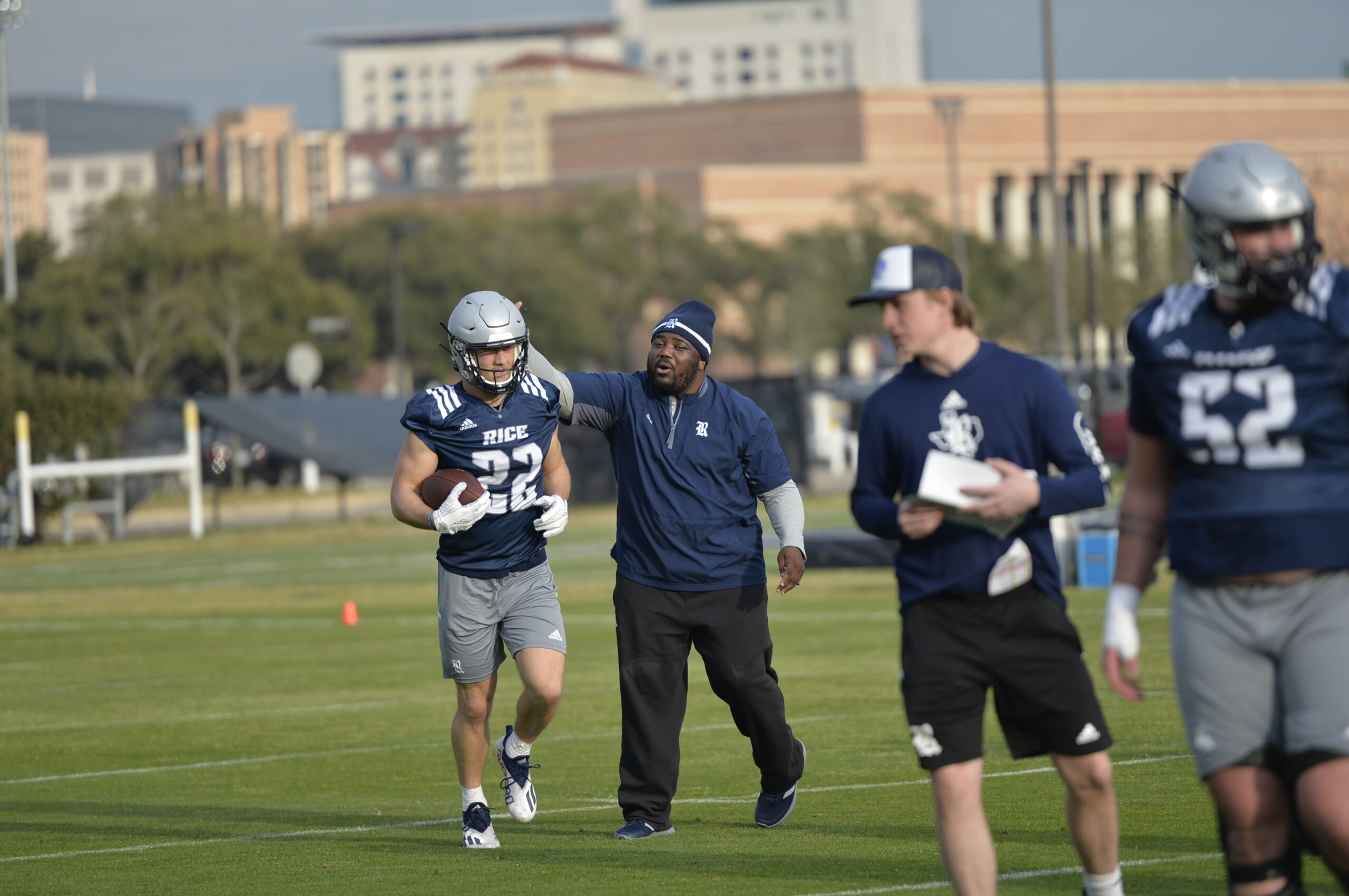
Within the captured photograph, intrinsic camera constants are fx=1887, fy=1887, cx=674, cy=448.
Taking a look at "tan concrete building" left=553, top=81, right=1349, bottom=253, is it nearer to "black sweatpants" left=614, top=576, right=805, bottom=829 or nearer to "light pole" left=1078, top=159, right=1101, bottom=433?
"light pole" left=1078, top=159, right=1101, bottom=433

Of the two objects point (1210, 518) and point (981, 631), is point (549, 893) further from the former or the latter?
point (1210, 518)

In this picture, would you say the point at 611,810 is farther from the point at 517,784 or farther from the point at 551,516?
the point at 551,516

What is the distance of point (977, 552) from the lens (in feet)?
19.0

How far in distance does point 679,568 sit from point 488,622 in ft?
2.89

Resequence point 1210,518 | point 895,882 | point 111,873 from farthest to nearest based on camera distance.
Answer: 1. point 111,873
2. point 895,882
3. point 1210,518

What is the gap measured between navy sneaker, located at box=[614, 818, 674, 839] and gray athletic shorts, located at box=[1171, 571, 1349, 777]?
3726 mm

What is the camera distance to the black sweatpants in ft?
27.7

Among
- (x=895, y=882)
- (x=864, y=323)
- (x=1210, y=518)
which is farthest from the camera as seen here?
(x=864, y=323)

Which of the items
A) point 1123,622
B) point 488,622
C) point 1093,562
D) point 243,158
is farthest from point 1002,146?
point 1123,622

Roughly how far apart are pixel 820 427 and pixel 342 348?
86.7ft

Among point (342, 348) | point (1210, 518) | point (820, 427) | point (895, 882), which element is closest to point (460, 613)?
point (895, 882)

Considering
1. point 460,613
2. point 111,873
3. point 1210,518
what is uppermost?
point 1210,518

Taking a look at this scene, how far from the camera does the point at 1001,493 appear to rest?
5.56 m

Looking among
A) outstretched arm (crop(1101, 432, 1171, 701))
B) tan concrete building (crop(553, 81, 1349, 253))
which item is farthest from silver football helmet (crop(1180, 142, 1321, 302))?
tan concrete building (crop(553, 81, 1349, 253))
